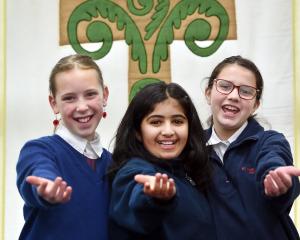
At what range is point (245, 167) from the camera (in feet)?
4.55

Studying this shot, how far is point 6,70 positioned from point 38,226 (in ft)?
3.94

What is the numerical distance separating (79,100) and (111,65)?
967 millimetres

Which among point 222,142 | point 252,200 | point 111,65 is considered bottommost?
point 252,200

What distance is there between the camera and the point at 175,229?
1246 mm

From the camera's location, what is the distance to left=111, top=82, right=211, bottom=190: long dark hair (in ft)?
4.38

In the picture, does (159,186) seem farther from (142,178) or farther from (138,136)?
(138,136)

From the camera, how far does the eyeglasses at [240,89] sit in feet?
4.88

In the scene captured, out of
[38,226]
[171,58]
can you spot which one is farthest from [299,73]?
[38,226]

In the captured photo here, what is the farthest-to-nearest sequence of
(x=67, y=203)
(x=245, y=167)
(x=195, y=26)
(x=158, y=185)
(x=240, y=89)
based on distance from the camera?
(x=195, y=26)
(x=240, y=89)
(x=245, y=167)
(x=67, y=203)
(x=158, y=185)

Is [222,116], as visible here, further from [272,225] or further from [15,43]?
[15,43]

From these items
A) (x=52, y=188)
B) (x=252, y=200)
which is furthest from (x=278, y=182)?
(x=52, y=188)

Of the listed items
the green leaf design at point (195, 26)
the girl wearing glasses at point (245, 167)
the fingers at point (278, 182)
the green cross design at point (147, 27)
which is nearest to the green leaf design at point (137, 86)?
the green cross design at point (147, 27)

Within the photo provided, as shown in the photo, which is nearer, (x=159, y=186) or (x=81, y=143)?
(x=159, y=186)

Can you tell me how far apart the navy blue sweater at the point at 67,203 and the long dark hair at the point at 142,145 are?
7 centimetres
